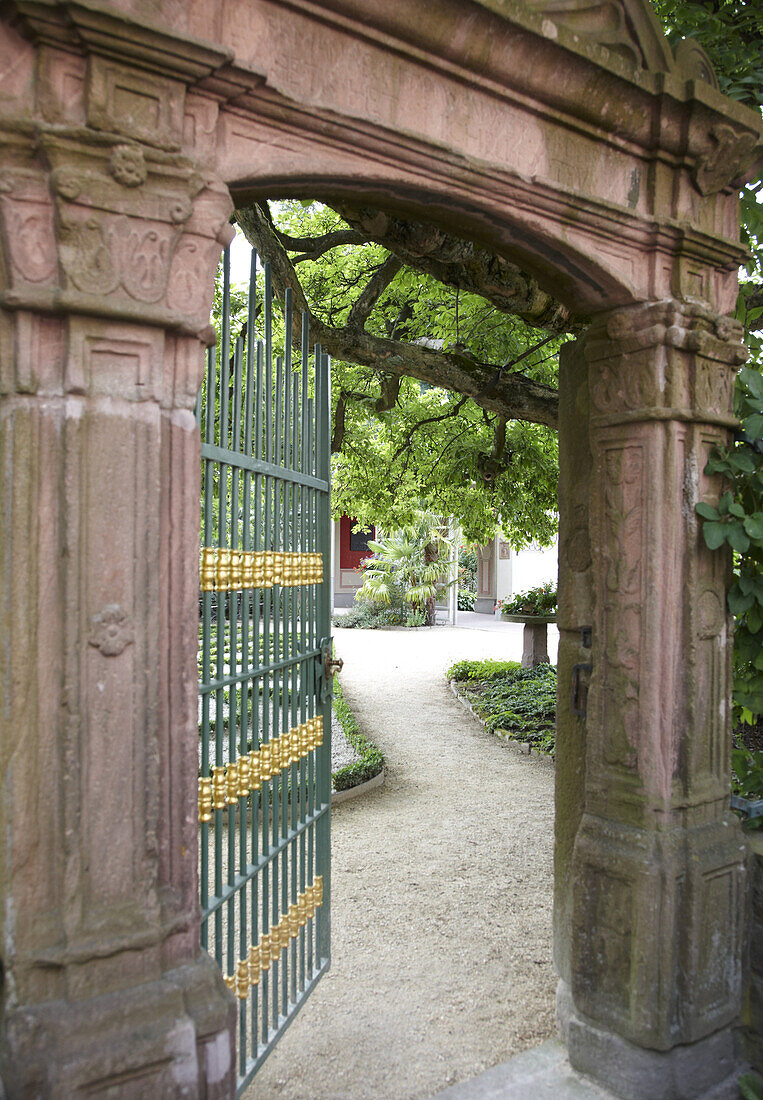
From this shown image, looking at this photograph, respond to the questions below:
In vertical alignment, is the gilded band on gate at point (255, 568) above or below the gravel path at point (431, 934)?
above

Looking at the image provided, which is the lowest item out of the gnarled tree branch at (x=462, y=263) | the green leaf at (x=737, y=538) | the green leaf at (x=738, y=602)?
the green leaf at (x=738, y=602)

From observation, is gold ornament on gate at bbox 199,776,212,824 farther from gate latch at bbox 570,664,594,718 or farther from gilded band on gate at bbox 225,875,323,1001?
gate latch at bbox 570,664,594,718

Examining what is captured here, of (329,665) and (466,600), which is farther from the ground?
(329,665)

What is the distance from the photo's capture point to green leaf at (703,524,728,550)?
103 inches

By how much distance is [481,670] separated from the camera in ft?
37.4

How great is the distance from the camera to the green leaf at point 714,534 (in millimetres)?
2617

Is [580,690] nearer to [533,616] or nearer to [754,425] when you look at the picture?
[754,425]

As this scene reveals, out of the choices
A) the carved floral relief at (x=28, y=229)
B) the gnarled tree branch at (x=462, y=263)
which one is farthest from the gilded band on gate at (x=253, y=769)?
the gnarled tree branch at (x=462, y=263)

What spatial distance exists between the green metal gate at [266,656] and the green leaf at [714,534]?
147 centimetres

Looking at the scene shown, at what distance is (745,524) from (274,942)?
2190 mm

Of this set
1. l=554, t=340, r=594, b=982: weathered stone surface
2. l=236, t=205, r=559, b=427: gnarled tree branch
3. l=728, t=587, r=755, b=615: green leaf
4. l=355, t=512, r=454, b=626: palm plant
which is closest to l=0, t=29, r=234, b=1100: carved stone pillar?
l=554, t=340, r=594, b=982: weathered stone surface

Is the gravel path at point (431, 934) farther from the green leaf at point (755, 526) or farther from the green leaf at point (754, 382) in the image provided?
the green leaf at point (754, 382)

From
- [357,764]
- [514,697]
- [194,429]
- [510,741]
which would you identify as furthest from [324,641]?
[514,697]

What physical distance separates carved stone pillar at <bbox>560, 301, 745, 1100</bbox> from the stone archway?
0.01 metres
